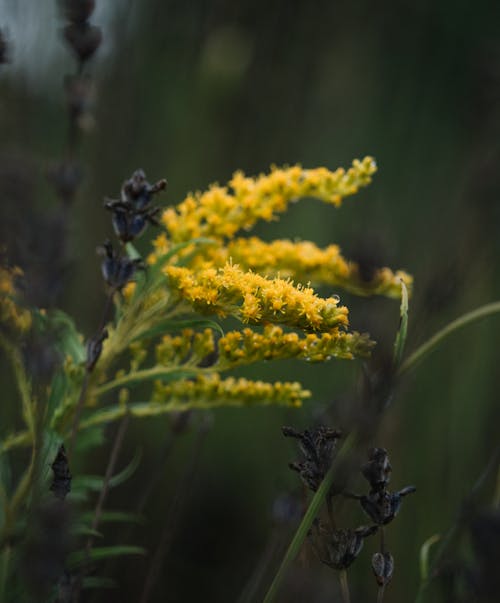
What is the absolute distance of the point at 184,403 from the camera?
939mm

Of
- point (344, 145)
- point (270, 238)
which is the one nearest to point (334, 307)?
point (270, 238)

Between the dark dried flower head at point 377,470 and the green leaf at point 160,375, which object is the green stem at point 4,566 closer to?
the green leaf at point 160,375

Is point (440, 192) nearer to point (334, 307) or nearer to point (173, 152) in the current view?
point (173, 152)

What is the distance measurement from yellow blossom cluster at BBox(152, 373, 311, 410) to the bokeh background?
0.45ft

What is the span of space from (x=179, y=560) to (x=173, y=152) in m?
1.24

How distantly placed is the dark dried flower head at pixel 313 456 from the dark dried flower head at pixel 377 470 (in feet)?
0.13

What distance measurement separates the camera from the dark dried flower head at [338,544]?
66 cm

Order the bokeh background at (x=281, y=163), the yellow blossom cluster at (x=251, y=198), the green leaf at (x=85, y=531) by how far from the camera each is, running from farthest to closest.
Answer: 1. the bokeh background at (x=281, y=163)
2. the yellow blossom cluster at (x=251, y=198)
3. the green leaf at (x=85, y=531)

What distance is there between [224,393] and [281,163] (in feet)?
5.02

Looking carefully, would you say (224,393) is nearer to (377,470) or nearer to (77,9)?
(377,470)

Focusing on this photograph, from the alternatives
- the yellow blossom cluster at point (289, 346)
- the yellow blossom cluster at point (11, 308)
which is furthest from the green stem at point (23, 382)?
the yellow blossom cluster at point (289, 346)

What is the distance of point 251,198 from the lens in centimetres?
100

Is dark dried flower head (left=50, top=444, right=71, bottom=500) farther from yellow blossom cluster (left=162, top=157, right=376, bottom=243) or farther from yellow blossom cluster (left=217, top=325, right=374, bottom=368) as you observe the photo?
yellow blossom cluster (left=162, top=157, right=376, bottom=243)

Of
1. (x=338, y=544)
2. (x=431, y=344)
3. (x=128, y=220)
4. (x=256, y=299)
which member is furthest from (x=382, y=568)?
(x=128, y=220)
